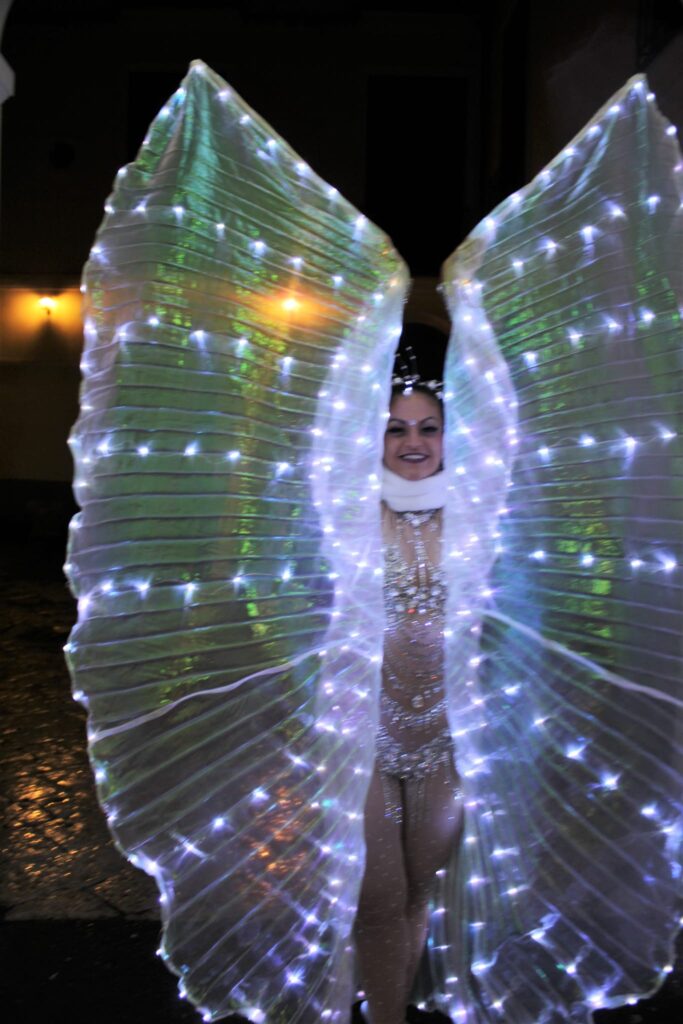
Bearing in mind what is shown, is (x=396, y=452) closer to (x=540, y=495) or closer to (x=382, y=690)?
(x=540, y=495)

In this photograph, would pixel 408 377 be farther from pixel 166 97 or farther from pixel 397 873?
pixel 166 97

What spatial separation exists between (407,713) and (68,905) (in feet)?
5.91

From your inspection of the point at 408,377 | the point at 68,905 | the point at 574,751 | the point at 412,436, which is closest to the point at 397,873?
the point at 574,751

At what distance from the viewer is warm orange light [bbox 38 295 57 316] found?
497 inches

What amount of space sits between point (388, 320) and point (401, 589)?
0.53 meters

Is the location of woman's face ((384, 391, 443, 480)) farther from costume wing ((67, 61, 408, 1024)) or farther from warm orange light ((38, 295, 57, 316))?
warm orange light ((38, 295, 57, 316))

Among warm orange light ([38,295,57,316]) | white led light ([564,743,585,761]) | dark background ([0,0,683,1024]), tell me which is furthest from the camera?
warm orange light ([38,295,57,316])

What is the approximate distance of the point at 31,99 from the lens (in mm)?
12336

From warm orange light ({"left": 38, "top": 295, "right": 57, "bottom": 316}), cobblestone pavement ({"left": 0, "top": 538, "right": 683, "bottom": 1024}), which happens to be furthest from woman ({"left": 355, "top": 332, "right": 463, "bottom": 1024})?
warm orange light ({"left": 38, "top": 295, "right": 57, "bottom": 316})

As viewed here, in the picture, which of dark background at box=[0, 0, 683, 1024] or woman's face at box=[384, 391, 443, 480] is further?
dark background at box=[0, 0, 683, 1024]

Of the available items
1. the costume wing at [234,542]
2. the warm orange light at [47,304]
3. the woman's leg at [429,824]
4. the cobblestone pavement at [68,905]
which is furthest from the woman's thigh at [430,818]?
the warm orange light at [47,304]

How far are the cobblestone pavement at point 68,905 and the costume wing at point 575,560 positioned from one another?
0.80 metres

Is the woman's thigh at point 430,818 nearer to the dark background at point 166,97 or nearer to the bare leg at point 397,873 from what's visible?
the bare leg at point 397,873

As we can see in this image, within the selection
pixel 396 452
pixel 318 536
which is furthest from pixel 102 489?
pixel 396 452
